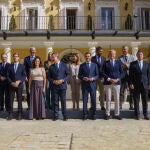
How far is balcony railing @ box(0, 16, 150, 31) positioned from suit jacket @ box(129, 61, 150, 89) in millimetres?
13489

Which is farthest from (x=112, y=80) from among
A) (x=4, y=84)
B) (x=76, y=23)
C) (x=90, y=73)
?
(x=76, y=23)

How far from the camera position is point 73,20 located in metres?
24.4

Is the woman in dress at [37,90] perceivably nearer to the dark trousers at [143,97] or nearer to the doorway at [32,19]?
the dark trousers at [143,97]

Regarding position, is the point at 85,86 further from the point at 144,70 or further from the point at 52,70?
the point at 144,70

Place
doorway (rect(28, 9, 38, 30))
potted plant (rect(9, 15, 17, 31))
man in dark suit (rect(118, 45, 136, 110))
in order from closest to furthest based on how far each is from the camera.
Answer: man in dark suit (rect(118, 45, 136, 110)) < potted plant (rect(9, 15, 17, 31)) < doorway (rect(28, 9, 38, 30))

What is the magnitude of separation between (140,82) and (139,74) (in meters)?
0.22

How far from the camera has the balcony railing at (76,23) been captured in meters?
23.8

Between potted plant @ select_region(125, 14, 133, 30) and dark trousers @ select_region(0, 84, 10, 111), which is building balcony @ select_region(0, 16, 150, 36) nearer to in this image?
potted plant @ select_region(125, 14, 133, 30)

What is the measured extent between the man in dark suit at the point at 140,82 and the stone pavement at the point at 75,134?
0.43 m

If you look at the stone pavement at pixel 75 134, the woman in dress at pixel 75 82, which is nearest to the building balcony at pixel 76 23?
the woman in dress at pixel 75 82

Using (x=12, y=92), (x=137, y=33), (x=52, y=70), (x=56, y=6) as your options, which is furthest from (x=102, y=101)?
(x=56, y=6)

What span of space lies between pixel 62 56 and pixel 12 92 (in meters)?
13.6

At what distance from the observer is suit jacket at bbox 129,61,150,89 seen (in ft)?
33.3

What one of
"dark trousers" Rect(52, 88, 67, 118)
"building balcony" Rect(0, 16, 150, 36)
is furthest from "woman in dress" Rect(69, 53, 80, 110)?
"building balcony" Rect(0, 16, 150, 36)
